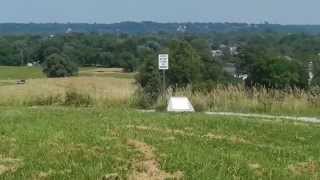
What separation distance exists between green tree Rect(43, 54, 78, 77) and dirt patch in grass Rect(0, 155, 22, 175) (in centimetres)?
8092

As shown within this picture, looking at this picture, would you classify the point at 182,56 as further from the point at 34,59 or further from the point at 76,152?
the point at 34,59

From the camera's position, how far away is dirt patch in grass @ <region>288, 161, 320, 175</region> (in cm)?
948

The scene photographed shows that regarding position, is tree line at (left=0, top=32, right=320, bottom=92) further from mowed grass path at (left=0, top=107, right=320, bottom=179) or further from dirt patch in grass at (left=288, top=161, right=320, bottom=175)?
dirt patch in grass at (left=288, top=161, right=320, bottom=175)

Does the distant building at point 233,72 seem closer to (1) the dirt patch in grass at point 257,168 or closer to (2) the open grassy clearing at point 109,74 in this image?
(2) the open grassy clearing at point 109,74

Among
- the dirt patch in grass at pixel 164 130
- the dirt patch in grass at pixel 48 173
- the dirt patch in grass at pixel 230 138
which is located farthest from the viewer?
the dirt patch in grass at pixel 164 130

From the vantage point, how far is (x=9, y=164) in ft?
29.8

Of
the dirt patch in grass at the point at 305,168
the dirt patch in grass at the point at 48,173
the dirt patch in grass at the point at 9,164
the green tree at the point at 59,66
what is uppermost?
the dirt patch in grass at the point at 9,164

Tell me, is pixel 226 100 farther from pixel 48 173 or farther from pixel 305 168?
pixel 48 173

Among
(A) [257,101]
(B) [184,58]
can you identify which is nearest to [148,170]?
(A) [257,101]

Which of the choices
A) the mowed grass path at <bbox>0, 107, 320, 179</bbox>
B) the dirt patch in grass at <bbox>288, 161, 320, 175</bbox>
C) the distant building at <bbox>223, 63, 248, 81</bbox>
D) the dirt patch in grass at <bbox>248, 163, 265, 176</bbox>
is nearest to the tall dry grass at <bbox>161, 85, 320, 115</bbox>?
the mowed grass path at <bbox>0, 107, 320, 179</bbox>

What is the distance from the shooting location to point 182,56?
50625mm

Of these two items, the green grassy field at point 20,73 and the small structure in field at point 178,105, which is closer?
the small structure in field at point 178,105

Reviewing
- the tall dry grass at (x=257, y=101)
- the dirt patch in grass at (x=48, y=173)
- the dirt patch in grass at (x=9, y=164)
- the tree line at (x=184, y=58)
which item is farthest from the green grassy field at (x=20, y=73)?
the dirt patch in grass at (x=48, y=173)

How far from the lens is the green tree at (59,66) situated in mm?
90312
